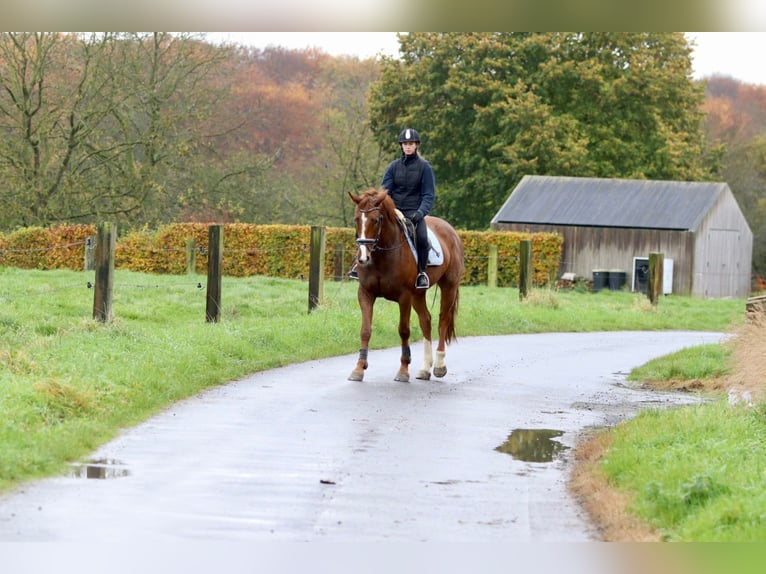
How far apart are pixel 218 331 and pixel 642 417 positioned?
7.14 metres

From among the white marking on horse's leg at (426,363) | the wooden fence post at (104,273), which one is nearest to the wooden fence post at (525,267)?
the white marking on horse's leg at (426,363)

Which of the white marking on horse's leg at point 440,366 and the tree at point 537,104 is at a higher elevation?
the tree at point 537,104

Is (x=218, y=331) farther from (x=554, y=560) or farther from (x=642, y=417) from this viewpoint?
(x=554, y=560)

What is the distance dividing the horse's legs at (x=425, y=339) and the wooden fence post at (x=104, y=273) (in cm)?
401

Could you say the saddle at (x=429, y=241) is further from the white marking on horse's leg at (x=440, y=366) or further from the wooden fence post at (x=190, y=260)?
the wooden fence post at (x=190, y=260)

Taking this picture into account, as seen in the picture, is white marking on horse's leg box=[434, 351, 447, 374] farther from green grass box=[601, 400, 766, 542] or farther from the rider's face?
green grass box=[601, 400, 766, 542]

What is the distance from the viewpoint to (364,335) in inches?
582

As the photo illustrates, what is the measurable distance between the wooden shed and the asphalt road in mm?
37053

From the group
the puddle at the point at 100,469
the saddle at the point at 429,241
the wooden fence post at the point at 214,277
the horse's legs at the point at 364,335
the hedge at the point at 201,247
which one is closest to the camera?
the puddle at the point at 100,469

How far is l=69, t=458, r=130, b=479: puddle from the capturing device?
8.43 meters

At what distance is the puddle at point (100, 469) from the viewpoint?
27.7 feet

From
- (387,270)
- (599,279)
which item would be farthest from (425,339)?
(599,279)

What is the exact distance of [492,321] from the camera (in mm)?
24609

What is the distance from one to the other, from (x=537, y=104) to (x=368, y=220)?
4201 centimetres
